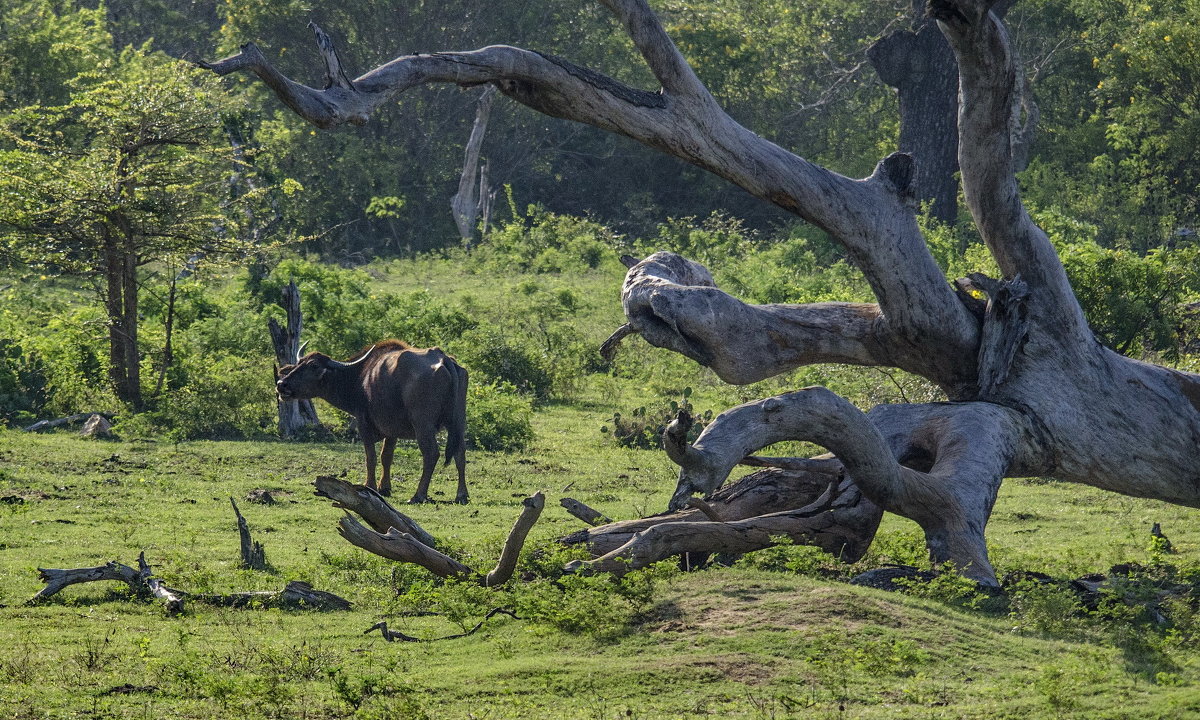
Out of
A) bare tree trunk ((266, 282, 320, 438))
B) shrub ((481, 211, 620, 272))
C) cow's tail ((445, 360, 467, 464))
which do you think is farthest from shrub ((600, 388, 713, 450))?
shrub ((481, 211, 620, 272))

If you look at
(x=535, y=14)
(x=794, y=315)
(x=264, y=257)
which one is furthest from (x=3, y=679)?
(x=535, y=14)

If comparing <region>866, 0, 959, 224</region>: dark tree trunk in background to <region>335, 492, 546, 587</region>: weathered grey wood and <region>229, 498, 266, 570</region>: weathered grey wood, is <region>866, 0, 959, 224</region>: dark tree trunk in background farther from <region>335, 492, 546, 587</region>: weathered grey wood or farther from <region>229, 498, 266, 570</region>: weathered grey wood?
<region>335, 492, 546, 587</region>: weathered grey wood

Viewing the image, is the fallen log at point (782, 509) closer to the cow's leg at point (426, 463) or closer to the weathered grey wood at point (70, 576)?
the weathered grey wood at point (70, 576)

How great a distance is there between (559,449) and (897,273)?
23.8 ft

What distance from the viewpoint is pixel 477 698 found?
6973 millimetres

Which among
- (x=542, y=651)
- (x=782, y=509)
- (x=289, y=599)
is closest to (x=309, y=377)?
(x=289, y=599)

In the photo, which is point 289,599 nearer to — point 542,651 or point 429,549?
point 429,549

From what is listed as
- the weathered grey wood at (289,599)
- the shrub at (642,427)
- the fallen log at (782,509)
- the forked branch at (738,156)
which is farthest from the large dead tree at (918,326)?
the shrub at (642,427)

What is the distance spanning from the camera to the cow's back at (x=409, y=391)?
46.6 ft

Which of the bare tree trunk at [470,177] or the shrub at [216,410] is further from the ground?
the bare tree trunk at [470,177]

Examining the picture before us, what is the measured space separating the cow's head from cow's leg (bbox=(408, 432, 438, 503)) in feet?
4.91

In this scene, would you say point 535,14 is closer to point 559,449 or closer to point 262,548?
point 559,449

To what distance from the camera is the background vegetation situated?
23.7 ft

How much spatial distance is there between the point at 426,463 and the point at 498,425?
3.22 metres
